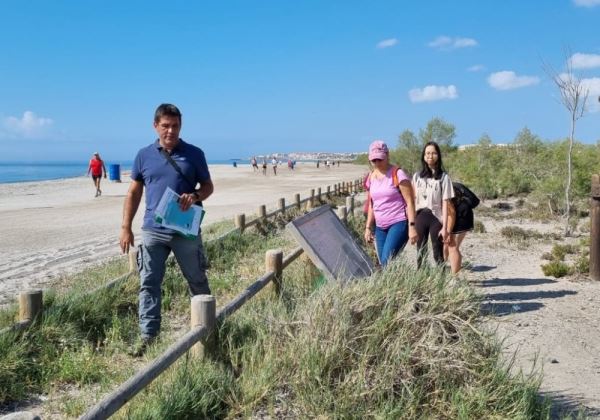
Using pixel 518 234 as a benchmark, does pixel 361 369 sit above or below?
above

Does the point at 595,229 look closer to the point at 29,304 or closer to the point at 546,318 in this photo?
the point at 546,318

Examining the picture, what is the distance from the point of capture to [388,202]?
5535 mm

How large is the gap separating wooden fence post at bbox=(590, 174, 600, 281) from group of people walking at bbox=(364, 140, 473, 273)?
172 centimetres

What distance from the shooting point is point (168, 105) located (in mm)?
4297

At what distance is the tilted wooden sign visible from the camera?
4609 mm

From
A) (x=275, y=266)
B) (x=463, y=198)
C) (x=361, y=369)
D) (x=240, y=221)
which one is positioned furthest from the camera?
(x=240, y=221)

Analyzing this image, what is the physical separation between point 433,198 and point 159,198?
3.07 meters

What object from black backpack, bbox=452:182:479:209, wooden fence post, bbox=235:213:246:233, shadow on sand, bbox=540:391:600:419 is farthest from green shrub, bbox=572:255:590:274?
wooden fence post, bbox=235:213:246:233

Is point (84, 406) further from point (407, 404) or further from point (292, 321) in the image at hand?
point (407, 404)

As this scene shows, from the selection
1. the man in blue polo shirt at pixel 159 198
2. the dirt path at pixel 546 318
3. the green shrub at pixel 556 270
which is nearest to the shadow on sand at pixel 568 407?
the dirt path at pixel 546 318

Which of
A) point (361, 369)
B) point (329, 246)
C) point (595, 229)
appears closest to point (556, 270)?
point (595, 229)

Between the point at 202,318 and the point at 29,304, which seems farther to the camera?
the point at 29,304

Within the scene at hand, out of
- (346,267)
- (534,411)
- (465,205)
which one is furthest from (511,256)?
(534,411)

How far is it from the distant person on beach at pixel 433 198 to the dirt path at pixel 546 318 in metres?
0.82
